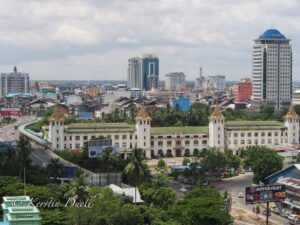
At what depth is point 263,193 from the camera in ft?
165

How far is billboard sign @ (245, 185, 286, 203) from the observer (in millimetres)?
49938

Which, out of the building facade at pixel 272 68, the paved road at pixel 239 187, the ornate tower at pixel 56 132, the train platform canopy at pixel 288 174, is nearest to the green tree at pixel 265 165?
the paved road at pixel 239 187

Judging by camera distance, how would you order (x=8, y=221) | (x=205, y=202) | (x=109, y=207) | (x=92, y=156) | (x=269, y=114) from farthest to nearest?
(x=269, y=114) < (x=92, y=156) < (x=205, y=202) < (x=109, y=207) < (x=8, y=221)

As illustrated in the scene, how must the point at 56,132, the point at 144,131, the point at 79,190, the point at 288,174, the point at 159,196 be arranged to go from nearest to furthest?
the point at 79,190, the point at 159,196, the point at 288,174, the point at 56,132, the point at 144,131

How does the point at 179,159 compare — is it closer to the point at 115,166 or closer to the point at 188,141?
the point at 188,141

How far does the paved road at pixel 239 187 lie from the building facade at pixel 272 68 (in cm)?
7636

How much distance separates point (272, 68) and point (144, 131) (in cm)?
6674

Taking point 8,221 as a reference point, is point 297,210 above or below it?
below

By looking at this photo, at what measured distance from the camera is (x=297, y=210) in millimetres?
57719

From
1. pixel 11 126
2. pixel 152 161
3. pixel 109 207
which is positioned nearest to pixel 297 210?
pixel 109 207

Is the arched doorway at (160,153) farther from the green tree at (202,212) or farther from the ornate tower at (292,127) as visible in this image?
the green tree at (202,212)

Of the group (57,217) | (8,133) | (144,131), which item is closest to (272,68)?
(8,133)

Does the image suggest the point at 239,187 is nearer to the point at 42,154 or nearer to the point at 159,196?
the point at 159,196

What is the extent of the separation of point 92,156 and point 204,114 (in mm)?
44879
